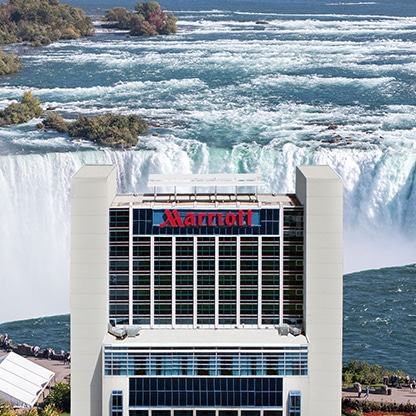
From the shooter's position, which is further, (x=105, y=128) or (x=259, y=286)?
(x=105, y=128)

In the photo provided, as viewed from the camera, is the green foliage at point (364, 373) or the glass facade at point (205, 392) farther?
the green foliage at point (364, 373)

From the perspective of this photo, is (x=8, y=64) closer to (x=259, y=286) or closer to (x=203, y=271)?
(x=203, y=271)

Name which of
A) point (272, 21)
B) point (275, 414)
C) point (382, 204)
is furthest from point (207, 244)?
point (272, 21)

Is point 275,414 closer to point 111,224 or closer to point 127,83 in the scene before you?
point 111,224

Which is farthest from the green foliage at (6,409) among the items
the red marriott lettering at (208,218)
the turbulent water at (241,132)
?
the turbulent water at (241,132)

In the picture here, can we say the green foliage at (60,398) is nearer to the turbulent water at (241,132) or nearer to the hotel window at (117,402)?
the hotel window at (117,402)

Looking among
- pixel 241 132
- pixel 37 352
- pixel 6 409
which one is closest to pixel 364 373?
pixel 37 352
